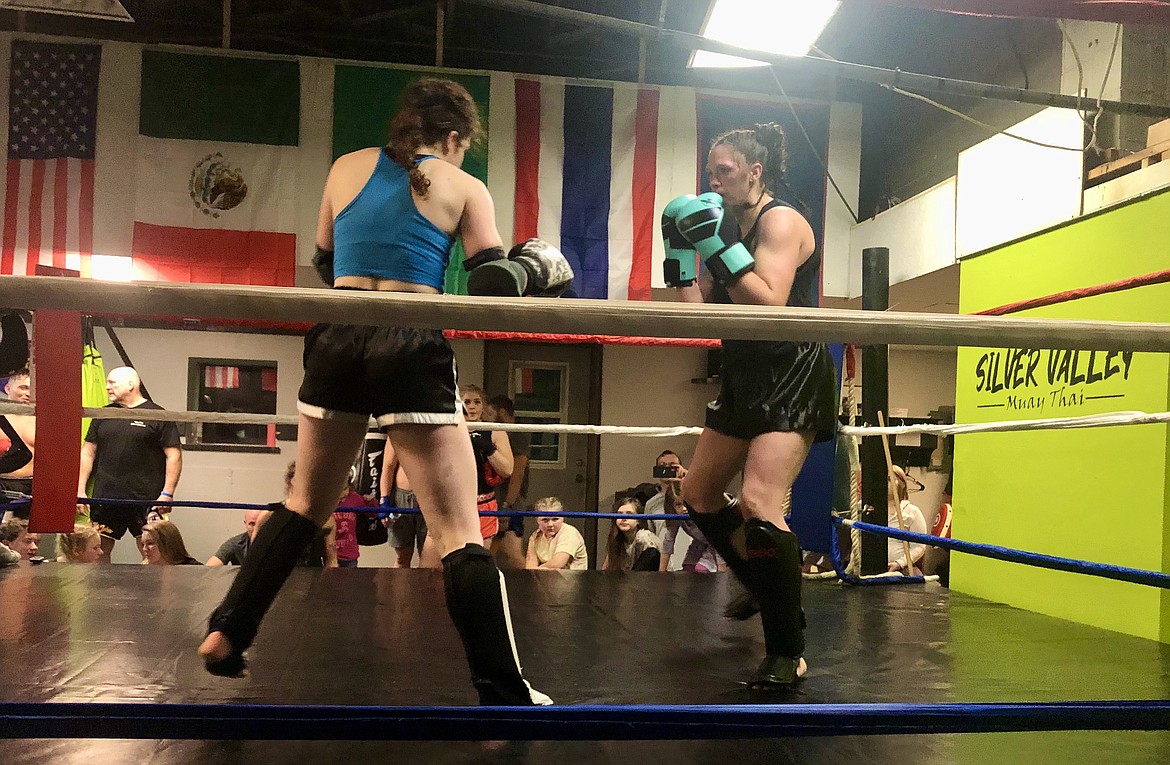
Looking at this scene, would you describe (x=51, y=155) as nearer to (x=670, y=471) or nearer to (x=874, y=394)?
(x=670, y=471)

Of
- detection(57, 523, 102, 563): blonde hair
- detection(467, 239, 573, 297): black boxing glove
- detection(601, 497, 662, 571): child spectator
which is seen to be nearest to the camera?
detection(467, 239, 573, 297): black boxing glove

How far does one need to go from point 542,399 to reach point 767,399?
4709mm

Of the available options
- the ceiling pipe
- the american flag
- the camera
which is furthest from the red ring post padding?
the camera

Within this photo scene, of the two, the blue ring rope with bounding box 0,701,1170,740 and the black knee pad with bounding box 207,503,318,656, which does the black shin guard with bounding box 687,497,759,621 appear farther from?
the blue ring rope with bounding box 0,701,1170,740

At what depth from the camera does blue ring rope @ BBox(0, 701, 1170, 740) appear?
0.66 metres

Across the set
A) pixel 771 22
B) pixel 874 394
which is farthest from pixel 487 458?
pixel 771 22

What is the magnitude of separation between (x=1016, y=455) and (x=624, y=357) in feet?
12.0

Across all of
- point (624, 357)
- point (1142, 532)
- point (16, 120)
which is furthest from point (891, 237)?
point (16, 120)

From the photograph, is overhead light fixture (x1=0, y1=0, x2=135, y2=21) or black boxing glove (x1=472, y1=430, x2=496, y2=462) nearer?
black boxing glove (x1=472, y1=430, x2=496, y2=462)

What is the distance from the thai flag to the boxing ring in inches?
91.3

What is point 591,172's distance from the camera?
4812 mm

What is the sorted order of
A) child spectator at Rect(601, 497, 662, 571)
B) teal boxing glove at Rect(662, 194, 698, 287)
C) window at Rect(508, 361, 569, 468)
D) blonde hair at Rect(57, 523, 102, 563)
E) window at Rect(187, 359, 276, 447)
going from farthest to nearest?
1. window at Rect(508, 361, 569, 468)
2. window at Rect(187, 359, 276, 447)
3. child spectator at Rect(601, 497, 662, 571)
4. blonde hair at Rect(57, 523, 102, 563)
5. teal boxing glove at Rect(662, 194, 698, 287)

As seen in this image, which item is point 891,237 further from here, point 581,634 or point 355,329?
point 355,329

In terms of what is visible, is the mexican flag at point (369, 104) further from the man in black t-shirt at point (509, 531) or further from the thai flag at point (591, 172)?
the man in black t-shirt at point (509, 531)
